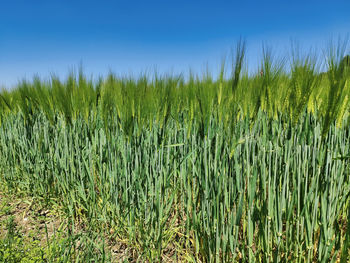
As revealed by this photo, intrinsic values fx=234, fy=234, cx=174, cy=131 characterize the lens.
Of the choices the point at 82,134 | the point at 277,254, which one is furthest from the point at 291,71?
the point at 82,134

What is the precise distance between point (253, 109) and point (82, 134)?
124 cm

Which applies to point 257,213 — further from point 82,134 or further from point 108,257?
point 82,134

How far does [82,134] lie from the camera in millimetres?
1740

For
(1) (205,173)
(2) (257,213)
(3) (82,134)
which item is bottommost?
(2) (257,213)

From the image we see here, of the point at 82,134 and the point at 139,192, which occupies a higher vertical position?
the point at 82,134

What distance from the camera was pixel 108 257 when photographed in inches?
50.8

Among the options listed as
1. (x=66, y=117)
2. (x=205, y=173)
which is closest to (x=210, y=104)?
(x=205, y=173)

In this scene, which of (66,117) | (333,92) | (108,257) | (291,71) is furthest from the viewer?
(66,117)

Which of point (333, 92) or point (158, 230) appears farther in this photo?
point (158, 230)

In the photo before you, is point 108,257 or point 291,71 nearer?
point 291,71

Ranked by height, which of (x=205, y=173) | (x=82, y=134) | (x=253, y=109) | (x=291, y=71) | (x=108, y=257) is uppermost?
(x=291, y=71)

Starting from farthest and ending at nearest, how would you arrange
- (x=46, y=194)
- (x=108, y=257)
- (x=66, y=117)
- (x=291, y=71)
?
1. (x=46, y=194)
2. (x=66, y=117)
3. (x=108, y=257)
4. (x=291, y=71)

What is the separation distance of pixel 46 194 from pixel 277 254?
187cm

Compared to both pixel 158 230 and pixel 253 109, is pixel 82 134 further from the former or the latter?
pixel 253 109
